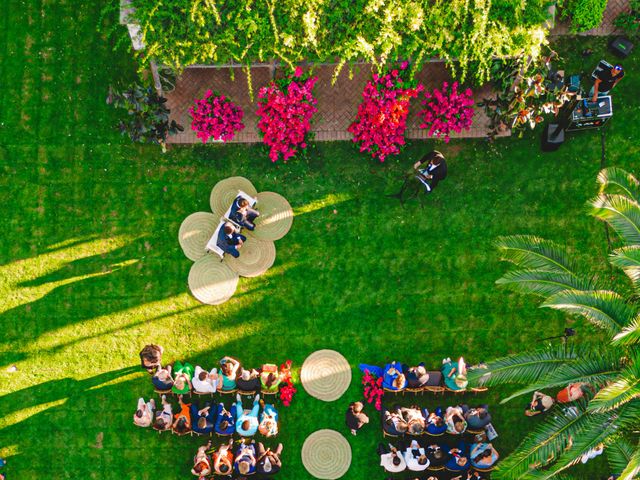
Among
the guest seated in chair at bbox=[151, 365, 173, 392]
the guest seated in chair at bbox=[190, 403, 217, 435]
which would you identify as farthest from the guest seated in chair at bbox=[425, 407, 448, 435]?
the guest seated in chair at bbox=[151, 365, 173, 392]

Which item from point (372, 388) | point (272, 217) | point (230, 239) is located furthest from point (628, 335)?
point (230, 239)

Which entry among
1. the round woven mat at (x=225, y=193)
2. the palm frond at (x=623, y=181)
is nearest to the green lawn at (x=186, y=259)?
the round woven mat at (x=225, y=193)

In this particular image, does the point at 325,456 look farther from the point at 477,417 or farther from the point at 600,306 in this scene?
the point at 600,306

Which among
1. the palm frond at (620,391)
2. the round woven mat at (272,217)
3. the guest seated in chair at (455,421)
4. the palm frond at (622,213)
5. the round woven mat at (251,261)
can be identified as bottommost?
the guest seated in chair at (455,421)

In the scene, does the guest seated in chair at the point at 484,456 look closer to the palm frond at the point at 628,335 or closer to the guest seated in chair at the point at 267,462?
the guest seated in chair at the point at 267,462

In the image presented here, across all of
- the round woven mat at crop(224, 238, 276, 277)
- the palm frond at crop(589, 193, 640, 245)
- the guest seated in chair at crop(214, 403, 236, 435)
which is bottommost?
the guest seated in chair at crop(214, 403, 236, 435)

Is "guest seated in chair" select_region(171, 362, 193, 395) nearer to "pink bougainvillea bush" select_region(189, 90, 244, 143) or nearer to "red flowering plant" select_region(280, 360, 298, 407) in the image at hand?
"red flowering plant" select_region(280, 360, 298, 407)

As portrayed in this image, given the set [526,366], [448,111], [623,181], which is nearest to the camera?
[526,366]
